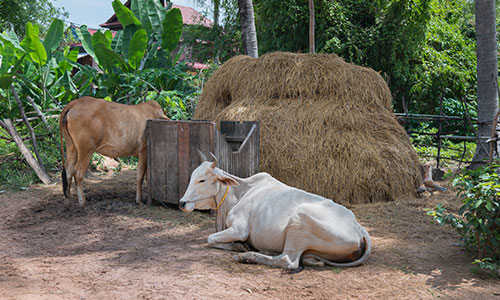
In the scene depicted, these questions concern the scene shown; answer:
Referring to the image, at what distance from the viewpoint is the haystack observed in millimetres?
8203

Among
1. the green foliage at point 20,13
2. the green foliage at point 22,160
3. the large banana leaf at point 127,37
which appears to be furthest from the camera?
the green foliage at point 20,13

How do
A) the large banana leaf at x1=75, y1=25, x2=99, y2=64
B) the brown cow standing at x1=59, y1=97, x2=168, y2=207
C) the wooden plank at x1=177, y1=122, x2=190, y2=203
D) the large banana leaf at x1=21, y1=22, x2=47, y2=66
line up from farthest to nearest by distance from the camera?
the large banana leaf at x1=75, y1=25, x2=99, y2=64
the large banana leaf at x1=21, y1=22, x2=47, y2=66
the brown cow standing at x1=59, y1=97, x2=168, y2=207
the wooden plank at x1=177, y1=122, x2=190, y2=203

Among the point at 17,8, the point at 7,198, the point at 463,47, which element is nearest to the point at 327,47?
the point at 463,47

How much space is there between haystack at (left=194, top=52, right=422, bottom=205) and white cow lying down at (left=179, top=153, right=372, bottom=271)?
258cm

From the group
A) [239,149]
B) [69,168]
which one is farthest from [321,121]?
[69,168]

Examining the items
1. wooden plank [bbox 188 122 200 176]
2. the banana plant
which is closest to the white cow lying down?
wooden plank [bbox 188 122 200 176]

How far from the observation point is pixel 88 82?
14.6 meters

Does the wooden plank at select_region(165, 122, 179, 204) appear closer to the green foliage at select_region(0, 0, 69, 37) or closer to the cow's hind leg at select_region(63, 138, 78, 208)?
the cow's hind leg at select_region(63, 138, 78, 208)

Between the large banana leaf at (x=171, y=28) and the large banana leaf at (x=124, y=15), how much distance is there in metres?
0.79

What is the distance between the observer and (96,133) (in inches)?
308

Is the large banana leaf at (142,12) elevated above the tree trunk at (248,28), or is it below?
above

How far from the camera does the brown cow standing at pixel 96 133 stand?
7.71 m

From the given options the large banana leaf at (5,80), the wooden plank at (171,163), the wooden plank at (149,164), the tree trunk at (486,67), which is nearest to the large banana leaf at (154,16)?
the large banana leaf at (5,80)

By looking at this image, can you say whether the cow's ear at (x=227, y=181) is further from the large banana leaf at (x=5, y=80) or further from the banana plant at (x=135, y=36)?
the banana plant at (x=135, y=36)
